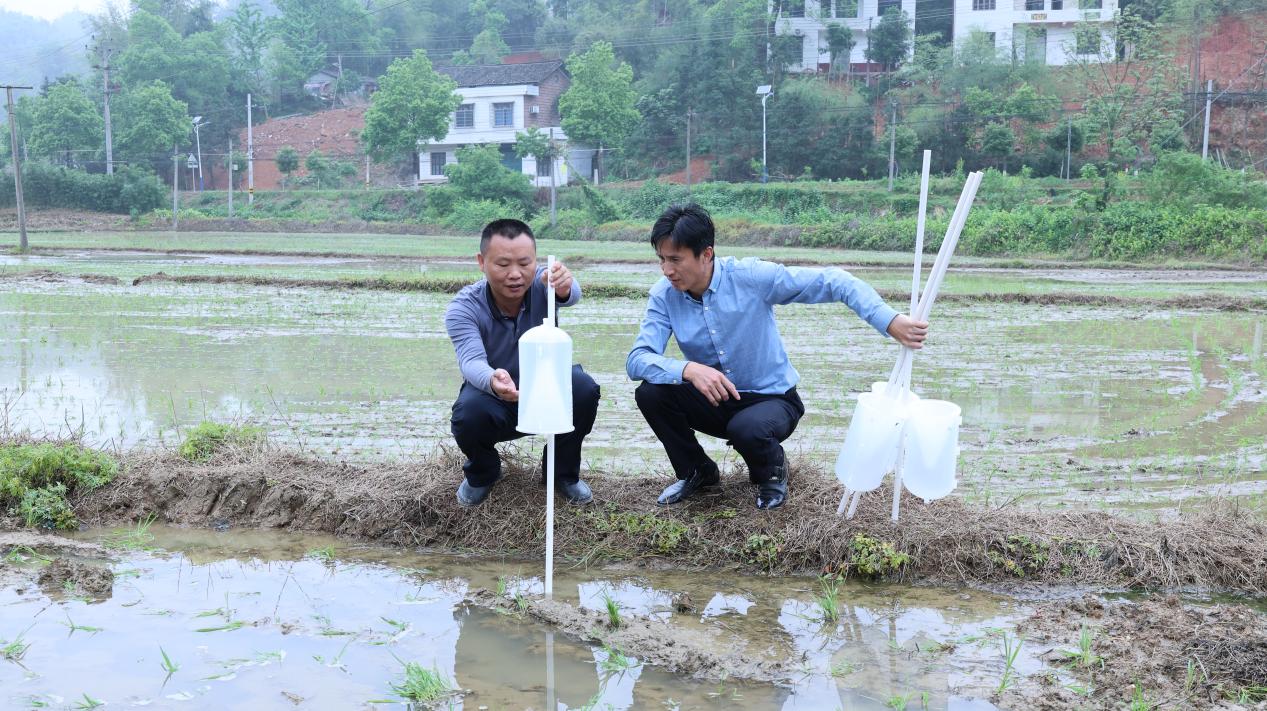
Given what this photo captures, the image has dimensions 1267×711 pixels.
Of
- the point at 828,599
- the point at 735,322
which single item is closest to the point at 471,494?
the point at 735,322

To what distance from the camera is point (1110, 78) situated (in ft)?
154

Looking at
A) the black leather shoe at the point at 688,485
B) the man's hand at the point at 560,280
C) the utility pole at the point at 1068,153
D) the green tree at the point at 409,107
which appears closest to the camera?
the man's hand at the point at 560,280

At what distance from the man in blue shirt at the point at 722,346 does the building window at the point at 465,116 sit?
5213 centimetres

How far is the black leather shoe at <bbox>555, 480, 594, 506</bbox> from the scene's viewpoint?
4500 millimetres

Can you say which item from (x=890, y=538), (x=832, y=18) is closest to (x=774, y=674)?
(x=890, y=538)

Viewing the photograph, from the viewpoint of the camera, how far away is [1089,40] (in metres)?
47.3

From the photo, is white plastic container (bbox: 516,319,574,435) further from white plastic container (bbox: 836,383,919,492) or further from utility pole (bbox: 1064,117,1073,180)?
utility pole (bbox: 1064,117,1073,180)

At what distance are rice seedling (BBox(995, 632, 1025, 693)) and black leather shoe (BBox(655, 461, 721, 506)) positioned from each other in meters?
1.41

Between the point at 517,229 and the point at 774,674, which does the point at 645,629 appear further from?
the point at 517,229

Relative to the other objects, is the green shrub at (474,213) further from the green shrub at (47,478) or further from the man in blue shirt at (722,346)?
the man in blue shirt at (722,346)

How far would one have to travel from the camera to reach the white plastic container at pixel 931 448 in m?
3.83

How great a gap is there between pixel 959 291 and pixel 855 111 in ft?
101

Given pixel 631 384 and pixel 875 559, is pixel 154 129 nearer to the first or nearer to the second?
pixel 631 384

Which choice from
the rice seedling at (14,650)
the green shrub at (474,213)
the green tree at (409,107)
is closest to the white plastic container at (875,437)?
the rice seedling at (14,650)
